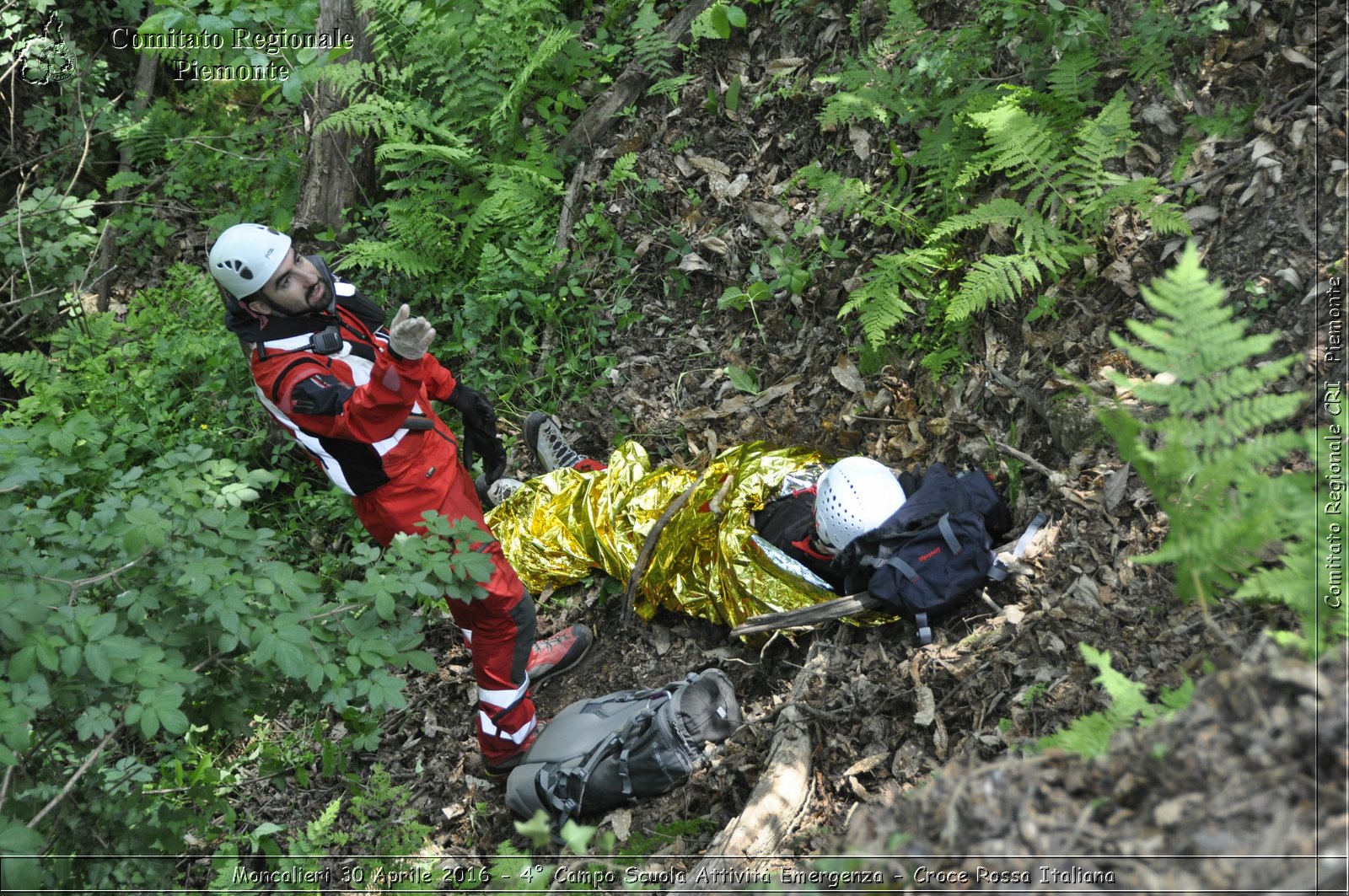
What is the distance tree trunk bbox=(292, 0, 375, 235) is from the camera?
6598 mm

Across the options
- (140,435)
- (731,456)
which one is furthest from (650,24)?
(140,435)

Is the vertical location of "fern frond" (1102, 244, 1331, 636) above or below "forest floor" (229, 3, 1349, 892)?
above

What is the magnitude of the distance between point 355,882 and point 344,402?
1.99 metres

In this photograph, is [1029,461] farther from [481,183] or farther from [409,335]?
[481,183]

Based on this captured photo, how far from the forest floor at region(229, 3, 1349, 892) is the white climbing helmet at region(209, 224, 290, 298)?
6.97 feet

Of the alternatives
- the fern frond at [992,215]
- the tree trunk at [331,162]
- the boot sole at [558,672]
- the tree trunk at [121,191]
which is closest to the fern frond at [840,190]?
the fern frond at [992,215]

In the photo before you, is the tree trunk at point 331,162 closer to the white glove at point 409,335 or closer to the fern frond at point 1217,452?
the white glove at point 409,335

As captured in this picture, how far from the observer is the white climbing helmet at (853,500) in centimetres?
382

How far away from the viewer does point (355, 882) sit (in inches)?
146

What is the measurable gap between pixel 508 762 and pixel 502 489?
163 centimetres

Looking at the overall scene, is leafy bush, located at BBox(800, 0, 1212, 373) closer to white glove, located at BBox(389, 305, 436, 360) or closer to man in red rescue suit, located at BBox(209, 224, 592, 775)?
white glove, located at BBox(389, 305, 436, 360)

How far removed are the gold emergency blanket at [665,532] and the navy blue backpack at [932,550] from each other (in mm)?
421

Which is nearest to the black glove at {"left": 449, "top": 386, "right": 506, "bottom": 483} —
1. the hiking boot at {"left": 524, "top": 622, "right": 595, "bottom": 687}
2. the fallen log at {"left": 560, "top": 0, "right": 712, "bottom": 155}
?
the hiking boot at {"left": 524, "top": 622, "right": 595, "bottom": 687}

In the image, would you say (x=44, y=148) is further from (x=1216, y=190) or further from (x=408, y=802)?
(x=1216, y=190)
